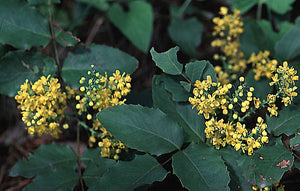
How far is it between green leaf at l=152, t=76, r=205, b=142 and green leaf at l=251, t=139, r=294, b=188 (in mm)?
336

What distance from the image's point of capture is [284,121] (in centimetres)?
170

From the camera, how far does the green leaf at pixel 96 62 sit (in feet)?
6.77

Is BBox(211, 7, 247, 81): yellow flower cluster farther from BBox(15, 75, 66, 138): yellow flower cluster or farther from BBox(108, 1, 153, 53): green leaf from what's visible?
BBox(15, 75, 66, 138): yellow flower cluster

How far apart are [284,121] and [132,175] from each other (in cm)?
86

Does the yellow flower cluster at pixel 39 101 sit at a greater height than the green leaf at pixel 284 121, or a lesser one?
lesser

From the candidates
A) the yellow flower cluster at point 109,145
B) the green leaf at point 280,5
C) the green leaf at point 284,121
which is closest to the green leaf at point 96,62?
the yellow flower cluster at point 109,145

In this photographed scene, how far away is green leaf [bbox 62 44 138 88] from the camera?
2064mm

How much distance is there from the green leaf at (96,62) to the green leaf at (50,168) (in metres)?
0.46

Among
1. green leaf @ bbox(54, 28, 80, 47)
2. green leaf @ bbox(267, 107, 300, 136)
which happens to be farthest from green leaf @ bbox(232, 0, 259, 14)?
green leaf @ bbox(54, 28, 80, 47)

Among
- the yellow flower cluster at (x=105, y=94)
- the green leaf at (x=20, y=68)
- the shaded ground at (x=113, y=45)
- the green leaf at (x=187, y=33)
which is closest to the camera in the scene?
the yellow flower cluster at (x=105, y=94)

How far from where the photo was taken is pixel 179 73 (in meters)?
1.76

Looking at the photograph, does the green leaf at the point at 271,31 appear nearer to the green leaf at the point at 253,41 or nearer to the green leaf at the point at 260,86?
the green leaf at the point at 253,41

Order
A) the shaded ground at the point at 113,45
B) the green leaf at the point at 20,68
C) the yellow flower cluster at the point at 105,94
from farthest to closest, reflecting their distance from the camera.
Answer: the shaded ground at the point at 113,45 < the green leaf at the point at 20,68 < the yellow flower cluster at the point at 105,94

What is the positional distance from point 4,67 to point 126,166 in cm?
113
